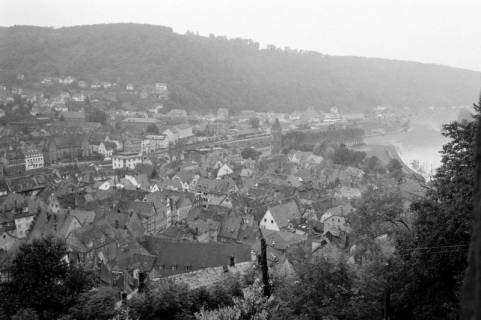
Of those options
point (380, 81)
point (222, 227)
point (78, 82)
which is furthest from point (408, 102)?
point (222, 227)

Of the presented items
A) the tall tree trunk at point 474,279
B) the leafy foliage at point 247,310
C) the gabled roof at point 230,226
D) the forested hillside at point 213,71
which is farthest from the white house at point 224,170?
the forested hillside at point 213,71

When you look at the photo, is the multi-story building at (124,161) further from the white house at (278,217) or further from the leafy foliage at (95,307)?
the leafy foliage at (95,307)

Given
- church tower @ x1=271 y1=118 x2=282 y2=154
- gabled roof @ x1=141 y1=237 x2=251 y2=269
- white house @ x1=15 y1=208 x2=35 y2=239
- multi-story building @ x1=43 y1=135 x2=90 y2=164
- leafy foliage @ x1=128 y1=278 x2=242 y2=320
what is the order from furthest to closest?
church tower @ x1=271 y1=118 x2=282 y2=154, multi-story building @ x1=43 y1=135 x2=90 y2=164, white house @ x1=15 y1=208 x2=35 y2=239, gabled roof @ x1=141 y1=237 x2=251 y2=269, leafy foliage @ x1=128 y1=278 x2=242 y2=320

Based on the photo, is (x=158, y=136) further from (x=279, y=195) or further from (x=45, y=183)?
(x=279, y=195)

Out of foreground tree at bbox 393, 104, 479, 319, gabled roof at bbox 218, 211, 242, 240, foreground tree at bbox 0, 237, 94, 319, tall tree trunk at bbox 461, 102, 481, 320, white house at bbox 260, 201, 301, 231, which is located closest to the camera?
tall tree trunk at bbox 461, 102, 481, 320

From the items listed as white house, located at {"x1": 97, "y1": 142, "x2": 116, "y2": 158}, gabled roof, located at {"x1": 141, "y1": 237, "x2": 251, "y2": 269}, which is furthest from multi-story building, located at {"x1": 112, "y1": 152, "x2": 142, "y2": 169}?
gabled roof, located at {"x1": 141, "y1": 237, "x2": 251, "y2": 269}

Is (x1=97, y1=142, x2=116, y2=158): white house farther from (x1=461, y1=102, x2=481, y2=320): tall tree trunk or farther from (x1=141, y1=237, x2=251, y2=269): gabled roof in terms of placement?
(x1=461, y1=102, x2=481, y2=320): tall tree trunk

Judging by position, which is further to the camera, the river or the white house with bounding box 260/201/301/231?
the river
